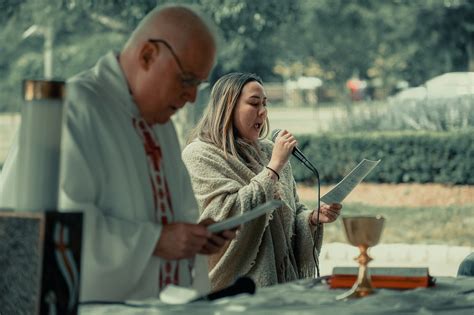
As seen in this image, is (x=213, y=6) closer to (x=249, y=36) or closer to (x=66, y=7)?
(x=249, y=36)

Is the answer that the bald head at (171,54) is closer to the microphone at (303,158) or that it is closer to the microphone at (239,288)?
the microphone at (239,288)

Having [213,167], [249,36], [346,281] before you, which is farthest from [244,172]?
[249,36]

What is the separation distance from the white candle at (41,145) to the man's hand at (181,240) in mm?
624

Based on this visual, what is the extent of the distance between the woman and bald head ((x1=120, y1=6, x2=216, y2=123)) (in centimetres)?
204

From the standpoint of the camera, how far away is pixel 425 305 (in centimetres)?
327

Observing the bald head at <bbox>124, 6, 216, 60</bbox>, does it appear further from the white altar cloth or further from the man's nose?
the white altar cloth

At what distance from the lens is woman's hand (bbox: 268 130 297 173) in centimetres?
545

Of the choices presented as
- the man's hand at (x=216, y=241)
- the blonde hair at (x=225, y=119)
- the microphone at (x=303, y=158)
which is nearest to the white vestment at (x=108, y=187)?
the man's hand at (x=216, y=241)

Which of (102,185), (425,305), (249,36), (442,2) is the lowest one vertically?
(425,305)

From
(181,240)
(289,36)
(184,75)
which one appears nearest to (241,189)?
(184,75)

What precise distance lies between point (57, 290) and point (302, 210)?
10.5ft

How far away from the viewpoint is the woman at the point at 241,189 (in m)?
5.64

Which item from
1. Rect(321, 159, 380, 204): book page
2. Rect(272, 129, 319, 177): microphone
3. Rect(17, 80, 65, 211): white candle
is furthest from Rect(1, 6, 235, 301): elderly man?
Rect(272, 129, 319, 177): microphone

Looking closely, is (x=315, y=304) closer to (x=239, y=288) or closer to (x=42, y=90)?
(x=239, y=288)
